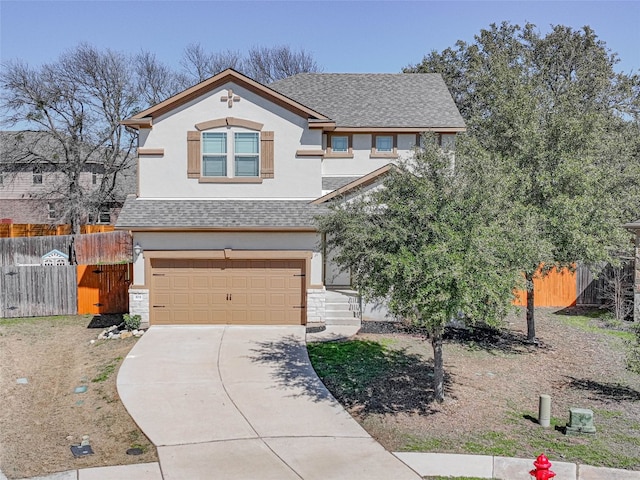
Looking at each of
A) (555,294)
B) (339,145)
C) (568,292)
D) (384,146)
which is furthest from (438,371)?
(568,292)

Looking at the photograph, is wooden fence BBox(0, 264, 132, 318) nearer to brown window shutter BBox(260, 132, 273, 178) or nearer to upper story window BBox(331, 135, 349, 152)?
brown window shutter BBox(260, 132, 273, 178)

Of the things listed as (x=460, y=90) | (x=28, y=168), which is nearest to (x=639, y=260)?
(x=460, y=90)

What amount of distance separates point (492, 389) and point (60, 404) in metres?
9.07

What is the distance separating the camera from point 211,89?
18.0 metres

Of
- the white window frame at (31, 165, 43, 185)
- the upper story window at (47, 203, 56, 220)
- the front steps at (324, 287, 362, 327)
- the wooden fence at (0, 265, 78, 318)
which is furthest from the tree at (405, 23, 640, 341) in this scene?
the white window frame at (31, 165, 43, 185)

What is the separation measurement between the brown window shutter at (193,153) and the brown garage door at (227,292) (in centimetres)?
289

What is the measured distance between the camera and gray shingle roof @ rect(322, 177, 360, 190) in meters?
21.1

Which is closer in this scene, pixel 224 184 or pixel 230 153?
pixel 230 153

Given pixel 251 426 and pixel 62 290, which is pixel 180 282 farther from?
pixel 251 426

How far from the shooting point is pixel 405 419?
1062 cm

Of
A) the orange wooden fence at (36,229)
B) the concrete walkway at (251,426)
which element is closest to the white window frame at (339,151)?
the concrete walkway at (251,426)

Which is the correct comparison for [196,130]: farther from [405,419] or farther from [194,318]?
[405,419]

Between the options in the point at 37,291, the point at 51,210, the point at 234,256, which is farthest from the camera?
the point at 51,210

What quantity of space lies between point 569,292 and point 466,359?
10.0m
